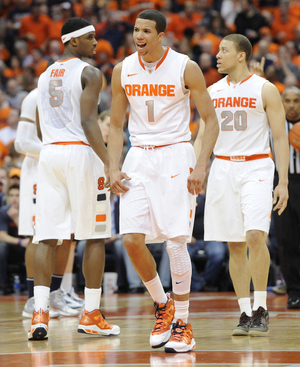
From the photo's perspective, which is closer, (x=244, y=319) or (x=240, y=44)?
(x=244, y=319)

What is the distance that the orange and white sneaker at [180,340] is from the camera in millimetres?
4375

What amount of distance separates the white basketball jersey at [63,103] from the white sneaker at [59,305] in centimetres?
208

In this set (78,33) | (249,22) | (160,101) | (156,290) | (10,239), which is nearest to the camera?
(160,101)

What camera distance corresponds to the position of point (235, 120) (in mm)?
5605

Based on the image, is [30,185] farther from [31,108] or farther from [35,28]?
[35,28]

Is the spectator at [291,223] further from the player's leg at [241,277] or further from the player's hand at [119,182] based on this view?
the player's hand at [119,182]

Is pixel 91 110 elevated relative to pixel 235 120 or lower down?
elevated

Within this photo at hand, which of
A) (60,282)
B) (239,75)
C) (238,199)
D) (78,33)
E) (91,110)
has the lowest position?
(60,282)

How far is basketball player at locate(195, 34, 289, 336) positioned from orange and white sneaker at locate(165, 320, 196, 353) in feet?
3.25

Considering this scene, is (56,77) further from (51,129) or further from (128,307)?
(128,307)

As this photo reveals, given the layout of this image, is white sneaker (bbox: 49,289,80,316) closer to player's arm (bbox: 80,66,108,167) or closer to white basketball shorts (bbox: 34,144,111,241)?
white basketball shorts (bbox: 34,144,111,241)

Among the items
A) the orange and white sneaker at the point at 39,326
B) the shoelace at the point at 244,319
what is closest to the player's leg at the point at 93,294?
the orange and white sneaker at the point at 39,326

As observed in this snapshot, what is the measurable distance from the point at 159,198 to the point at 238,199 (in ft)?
3.90

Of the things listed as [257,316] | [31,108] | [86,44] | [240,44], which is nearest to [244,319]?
[257,316]
